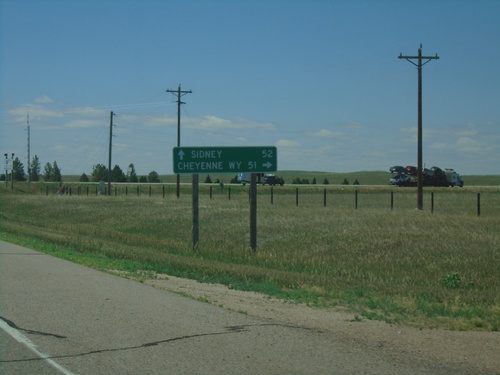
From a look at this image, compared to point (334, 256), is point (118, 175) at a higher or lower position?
higher

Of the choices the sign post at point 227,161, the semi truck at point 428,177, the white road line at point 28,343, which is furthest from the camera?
the semi truck at point 428,177

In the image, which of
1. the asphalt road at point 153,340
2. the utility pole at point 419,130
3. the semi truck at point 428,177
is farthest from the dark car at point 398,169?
the asphalt road at point 153,340

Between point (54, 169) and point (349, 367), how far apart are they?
157644 mm

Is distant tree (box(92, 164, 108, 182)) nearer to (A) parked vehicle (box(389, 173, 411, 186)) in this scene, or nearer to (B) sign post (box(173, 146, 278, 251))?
(A) parked vehicle (box(389, 173, 411, 186))

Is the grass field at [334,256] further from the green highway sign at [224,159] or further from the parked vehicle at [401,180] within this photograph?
the parked vehicle at [401,180]

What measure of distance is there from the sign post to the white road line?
1512 cm

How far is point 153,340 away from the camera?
28.2 ft

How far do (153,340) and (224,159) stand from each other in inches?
650

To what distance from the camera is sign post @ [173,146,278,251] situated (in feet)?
80.2

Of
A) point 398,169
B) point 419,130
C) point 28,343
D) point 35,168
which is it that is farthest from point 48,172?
point 28,343

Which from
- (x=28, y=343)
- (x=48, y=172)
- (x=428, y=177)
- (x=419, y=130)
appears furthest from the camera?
(x=48, y=172)

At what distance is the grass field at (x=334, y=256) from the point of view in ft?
39.4

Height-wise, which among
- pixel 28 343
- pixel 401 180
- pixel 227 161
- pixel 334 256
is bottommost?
pixel 334 256

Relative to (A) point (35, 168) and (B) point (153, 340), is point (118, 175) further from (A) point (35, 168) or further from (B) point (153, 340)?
(B) point (153, 340)
